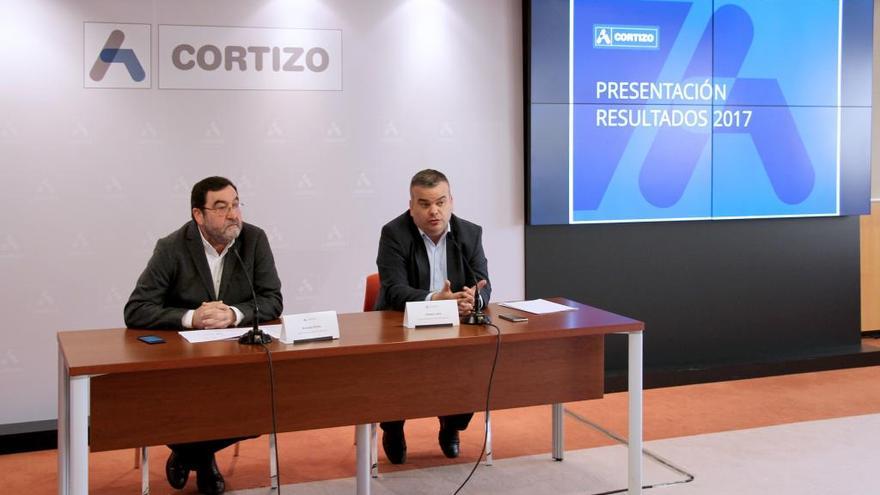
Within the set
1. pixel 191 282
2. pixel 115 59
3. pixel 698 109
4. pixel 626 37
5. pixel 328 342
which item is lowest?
pixel 328 342

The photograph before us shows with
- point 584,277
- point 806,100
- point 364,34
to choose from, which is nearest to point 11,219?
point 364,34

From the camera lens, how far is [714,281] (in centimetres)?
575

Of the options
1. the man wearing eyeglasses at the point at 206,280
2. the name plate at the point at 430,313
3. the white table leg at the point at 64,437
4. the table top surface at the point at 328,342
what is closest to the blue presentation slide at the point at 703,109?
the table top surface at the point at 328,342

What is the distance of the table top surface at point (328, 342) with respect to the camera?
2699 mm

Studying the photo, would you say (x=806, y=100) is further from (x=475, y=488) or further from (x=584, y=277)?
(x=475, y=488)

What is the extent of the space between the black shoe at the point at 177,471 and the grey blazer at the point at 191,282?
666 mm

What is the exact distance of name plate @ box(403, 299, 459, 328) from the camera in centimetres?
326

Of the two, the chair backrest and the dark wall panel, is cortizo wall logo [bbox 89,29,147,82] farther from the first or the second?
the dark wall panel

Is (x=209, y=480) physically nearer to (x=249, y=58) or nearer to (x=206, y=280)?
(x=206, y=280)

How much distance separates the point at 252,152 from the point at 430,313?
1928 millimetres

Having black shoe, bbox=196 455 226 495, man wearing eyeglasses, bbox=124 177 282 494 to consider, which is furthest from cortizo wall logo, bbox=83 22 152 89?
black shoe, bbox=196 455 226 495

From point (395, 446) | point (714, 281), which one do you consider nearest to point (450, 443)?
point (395, 446)

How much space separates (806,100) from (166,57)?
12.9ft

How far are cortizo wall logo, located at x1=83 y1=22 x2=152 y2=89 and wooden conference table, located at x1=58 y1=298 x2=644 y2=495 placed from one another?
1819 mm
